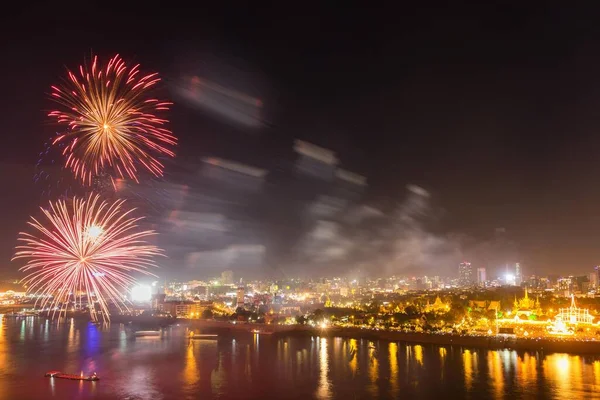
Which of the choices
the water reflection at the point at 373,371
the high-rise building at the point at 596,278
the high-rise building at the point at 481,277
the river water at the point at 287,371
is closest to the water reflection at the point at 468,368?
the river water at the point at 287,371

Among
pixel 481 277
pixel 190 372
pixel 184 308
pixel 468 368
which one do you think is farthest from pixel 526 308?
pixel 481 277

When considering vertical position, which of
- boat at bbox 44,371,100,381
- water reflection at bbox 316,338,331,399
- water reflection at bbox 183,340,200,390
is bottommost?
water reflection at bbox 316,338,331,399

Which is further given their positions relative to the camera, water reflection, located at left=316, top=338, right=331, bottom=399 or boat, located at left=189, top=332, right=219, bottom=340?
boat, located at left=189, top=332, right=219, bottom=340

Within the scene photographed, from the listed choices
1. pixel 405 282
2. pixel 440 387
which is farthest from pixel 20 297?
pixel 405 282

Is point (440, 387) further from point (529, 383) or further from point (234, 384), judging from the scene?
point (234, 384)

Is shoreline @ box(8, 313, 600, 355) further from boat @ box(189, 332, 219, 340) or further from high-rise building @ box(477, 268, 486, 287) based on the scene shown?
high-rise building @ box(477, 268, 486, 287)

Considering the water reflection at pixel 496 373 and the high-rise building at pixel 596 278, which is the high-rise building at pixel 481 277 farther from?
the water reflection at pixel 496 373

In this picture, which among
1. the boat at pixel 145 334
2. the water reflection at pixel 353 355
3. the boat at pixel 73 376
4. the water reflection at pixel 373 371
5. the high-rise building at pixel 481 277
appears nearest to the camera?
the water reflection at pixel 373 371

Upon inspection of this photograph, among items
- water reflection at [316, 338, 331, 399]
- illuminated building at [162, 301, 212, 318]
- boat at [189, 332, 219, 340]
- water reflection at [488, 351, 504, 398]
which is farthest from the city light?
water reflection at [488, 351, 504, 398]
